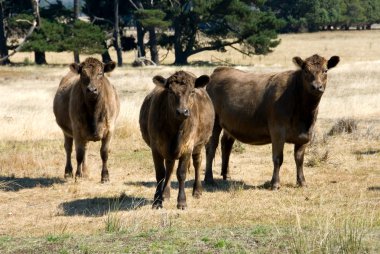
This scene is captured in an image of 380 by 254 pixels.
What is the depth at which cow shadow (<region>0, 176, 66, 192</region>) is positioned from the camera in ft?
41.9

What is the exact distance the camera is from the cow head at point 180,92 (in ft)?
32.0

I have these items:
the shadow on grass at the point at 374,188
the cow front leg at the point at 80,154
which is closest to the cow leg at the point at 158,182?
the cow front leg at the point at 80,154

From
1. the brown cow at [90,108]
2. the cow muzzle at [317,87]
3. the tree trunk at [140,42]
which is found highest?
the cow muzzle at [317,87]

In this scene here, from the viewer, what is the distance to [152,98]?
10.9 metres

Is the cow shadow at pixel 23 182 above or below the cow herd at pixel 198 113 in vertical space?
below

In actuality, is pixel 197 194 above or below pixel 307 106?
below

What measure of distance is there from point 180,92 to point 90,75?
128 inches

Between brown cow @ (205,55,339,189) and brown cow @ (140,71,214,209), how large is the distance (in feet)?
6.28

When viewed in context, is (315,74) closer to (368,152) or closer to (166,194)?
(166,194)

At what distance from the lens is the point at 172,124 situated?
10.3 meters

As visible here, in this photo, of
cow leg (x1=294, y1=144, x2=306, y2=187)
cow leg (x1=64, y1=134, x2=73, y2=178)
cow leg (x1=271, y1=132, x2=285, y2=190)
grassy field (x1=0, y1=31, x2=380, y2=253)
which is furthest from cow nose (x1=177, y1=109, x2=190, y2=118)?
cow leg (x1=64, y1=134, x2=73, y2=178)

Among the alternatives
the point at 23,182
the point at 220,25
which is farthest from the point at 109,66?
the point at 220,25

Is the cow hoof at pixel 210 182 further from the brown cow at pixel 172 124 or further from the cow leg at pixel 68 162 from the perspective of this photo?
the cow leg at pixel 68 162

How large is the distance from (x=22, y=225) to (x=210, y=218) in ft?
8.46
